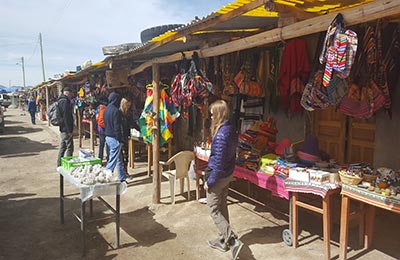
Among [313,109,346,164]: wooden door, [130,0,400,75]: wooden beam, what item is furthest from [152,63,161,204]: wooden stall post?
[313,109,346,164]: wooden door

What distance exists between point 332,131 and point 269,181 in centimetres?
197

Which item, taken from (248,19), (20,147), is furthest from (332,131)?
(20,147)

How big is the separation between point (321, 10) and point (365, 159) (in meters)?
2.61

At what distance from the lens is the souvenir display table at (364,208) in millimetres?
3279

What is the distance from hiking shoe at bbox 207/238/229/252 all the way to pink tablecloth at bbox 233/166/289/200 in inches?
37.5

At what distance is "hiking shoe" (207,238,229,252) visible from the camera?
14.0 feet

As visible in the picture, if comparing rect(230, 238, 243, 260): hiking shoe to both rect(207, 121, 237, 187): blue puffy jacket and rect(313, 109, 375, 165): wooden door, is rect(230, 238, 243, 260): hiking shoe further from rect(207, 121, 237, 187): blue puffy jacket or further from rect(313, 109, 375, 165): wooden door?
rect(313, 109, 375, 165): wooden door

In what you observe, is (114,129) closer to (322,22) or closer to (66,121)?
(66,121)

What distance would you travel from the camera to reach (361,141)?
5.36 metres

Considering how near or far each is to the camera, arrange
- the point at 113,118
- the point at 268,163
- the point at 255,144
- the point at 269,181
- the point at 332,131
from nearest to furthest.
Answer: the point at 269,181, the point at 268,163, the point at 255,144, the point at 332,131, the point at 113,118

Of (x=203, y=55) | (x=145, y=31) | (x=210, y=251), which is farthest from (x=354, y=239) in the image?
(x=145, y=31)

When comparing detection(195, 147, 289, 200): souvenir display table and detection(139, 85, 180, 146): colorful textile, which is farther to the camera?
detection(139, 85, 180, 146): colorful textile

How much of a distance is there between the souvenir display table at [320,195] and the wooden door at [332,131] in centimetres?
192

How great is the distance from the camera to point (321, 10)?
13.2 feet
